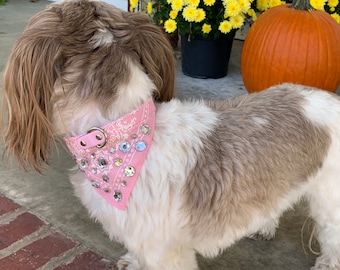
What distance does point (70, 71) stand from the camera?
163 centimetres

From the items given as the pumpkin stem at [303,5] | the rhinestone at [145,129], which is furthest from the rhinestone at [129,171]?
the pumpkin stem at [303,5]

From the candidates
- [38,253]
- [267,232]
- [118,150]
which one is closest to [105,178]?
[118,150]

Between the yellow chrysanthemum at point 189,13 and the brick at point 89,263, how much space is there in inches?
92.8

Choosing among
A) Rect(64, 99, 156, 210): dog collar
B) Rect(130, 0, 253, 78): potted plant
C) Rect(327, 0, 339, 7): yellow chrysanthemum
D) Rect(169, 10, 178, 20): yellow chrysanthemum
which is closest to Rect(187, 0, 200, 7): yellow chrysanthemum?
Rect(130, 0, 253, 78): potted plant

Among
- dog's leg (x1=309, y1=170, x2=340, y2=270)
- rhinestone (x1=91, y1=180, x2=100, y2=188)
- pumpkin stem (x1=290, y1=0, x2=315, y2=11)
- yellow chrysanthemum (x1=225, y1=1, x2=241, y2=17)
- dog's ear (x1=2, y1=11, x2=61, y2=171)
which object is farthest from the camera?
yellow chrysanthemum (x1=225, y1=1, x2=241, y2=17)

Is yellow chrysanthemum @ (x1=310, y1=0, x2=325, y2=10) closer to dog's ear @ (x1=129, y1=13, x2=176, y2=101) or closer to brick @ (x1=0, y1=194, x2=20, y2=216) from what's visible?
dog's ear @ (x1=129, y1=13, x2=176, y2=101)

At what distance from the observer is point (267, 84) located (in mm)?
3748

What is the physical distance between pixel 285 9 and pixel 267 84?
56 cm

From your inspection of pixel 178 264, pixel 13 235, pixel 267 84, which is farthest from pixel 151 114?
pixel 267 84

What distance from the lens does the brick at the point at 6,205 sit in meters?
2.68

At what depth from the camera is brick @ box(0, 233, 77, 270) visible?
2.32 metres

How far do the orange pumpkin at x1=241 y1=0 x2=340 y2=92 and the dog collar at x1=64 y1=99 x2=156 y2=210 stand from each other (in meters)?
2.08

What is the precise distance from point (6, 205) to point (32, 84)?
1.35m

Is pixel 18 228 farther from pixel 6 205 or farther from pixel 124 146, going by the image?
pixel 124 146
